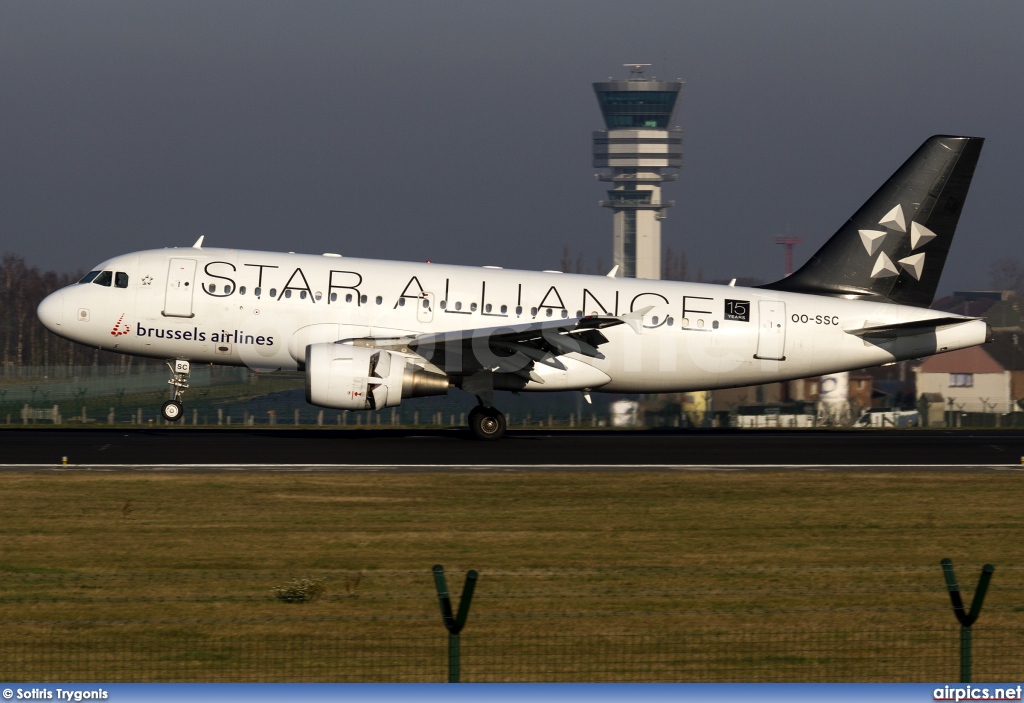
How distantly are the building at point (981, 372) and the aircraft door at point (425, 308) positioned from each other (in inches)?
1001

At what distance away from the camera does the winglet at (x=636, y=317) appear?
1249 inches

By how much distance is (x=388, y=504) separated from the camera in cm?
2053

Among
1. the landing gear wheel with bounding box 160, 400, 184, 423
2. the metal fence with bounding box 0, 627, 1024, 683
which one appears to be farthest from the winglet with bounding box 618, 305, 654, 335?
the metal fence with bounding box 0, 627, 1024, 683

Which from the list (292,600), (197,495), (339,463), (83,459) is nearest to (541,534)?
(292,600)

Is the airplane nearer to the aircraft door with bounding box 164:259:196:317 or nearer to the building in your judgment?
the aircraft door with bounding box 164:259:196:317

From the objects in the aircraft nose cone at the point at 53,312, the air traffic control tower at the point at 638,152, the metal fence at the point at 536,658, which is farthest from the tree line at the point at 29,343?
the air traffic control tower at the point at 638,152

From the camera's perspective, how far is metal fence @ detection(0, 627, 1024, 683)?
10.9 metres

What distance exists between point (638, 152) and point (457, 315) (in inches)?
6608

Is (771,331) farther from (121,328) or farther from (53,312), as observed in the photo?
(53,312)

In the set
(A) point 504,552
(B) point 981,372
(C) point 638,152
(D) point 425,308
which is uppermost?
(C) point 638,152

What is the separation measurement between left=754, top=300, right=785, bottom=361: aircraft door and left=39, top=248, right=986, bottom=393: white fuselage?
0.04 m

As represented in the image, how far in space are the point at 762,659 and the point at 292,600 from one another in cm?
515

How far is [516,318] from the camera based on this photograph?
31625 mm

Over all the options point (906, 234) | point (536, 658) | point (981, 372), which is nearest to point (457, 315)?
point (906, 234)
